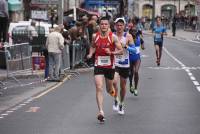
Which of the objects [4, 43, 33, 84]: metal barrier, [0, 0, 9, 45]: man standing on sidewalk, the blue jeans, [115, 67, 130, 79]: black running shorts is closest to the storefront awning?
[0, 0, 9, 45]: man standing on sidewalk

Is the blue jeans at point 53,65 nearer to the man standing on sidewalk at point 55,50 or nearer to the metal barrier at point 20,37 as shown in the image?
the man standing on sidewalk at point 55,50

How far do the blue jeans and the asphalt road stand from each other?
516 millimetres

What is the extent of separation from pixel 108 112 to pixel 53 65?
816cm

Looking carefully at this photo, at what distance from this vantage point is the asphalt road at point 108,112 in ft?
38.0

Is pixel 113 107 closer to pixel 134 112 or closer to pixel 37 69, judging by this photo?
pixel 134 112

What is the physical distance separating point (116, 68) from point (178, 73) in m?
11.2

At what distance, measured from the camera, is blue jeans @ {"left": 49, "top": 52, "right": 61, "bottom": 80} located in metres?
21.6

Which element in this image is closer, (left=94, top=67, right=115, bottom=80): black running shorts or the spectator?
(left=94, top=67, right=115, bottom=80): black running shorts

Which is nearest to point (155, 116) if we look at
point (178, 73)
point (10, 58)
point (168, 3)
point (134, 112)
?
point (134, 112)

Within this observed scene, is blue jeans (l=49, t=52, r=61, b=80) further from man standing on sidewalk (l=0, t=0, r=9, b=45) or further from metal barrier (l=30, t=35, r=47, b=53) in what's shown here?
metal barrier (l=30, t=35, r=47, b=53)

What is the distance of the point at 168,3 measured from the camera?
5123 inches

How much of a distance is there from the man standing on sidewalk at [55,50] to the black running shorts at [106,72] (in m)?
8.65

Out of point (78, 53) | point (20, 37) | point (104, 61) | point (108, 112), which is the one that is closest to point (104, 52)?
point (104, 61)

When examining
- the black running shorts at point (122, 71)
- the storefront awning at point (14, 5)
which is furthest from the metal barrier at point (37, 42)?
the black running shorts at point (122, 71)
